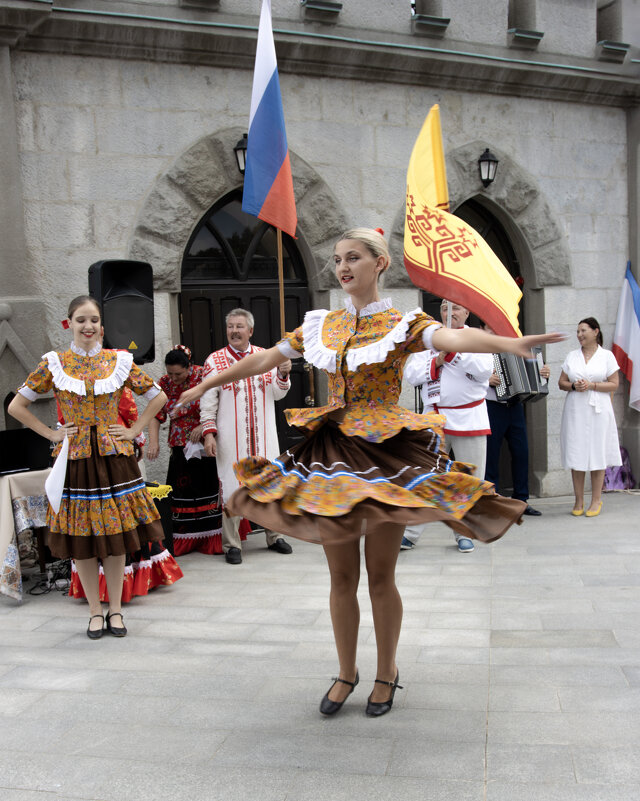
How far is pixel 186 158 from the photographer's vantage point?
25.8 feet

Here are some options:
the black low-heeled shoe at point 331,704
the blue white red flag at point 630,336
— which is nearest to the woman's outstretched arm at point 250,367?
the black low-heeled shoe at point 331,704

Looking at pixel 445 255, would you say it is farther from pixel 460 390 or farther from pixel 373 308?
pixel 460 390

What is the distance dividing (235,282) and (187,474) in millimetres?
2232

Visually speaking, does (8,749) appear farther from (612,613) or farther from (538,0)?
(538,0)

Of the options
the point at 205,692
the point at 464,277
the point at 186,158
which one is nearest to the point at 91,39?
the point at 186,158

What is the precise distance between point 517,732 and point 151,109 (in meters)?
6.36

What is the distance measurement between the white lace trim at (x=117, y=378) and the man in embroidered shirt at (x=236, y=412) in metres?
1.61

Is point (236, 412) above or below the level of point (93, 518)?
above

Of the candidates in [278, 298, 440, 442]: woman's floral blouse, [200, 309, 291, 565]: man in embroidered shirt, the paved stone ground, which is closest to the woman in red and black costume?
[200, 309, 291, 565]: man in embroidered shirt

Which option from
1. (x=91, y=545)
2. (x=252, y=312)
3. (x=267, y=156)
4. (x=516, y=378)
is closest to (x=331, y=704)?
(x=91, y=545)

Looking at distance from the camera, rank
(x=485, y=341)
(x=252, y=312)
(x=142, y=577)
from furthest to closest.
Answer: (x=252, y=312) → (x=142, y=577) → (x=485, y=341)

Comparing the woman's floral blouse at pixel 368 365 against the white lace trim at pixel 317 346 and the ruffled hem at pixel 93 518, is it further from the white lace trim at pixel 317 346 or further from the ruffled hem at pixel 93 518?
the ruffled hem at pixel 93 518

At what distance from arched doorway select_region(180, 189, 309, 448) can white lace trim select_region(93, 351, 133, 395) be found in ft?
9.78

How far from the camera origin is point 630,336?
9.90m
